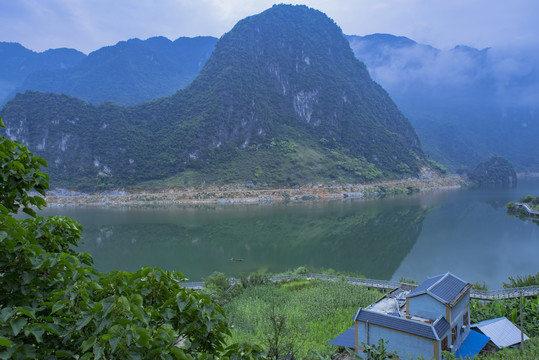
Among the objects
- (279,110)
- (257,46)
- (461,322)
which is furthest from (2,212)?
(257,46)

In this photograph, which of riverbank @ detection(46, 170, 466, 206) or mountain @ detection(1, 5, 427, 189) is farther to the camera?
mountain @ detection(1, 5, 427, 189)

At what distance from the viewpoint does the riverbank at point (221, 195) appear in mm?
71312

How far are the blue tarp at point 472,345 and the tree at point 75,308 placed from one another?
969cm

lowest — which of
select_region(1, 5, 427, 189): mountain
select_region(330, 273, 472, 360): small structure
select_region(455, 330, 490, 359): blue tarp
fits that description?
select_region(455, 330, 490, 359): blue tarp

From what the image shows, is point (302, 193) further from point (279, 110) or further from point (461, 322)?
point (461, 322)

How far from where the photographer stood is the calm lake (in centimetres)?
2334

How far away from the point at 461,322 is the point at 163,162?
8738 cm

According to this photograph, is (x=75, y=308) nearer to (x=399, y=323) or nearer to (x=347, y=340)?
(x=399, y=323)

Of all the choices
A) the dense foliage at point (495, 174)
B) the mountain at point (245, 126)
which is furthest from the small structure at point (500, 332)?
the dense foliage at point (495, 174)

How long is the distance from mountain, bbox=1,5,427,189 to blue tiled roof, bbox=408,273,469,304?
7066cm

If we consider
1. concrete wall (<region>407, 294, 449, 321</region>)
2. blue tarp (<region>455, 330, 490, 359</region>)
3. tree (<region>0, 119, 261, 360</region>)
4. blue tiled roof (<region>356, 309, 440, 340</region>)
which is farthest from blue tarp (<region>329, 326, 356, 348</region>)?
tree (<region>0, 119, 261, 360</region>)

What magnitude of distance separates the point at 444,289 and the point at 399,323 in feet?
6.61

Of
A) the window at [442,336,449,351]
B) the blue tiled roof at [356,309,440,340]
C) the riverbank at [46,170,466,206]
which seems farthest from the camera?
the riverbank at [46,170,466,206]

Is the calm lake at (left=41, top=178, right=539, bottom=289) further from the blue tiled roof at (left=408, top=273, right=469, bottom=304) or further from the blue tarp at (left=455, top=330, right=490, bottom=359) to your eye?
the blue tiled roof at (left=408, top=273, right=469, bottom=304)
